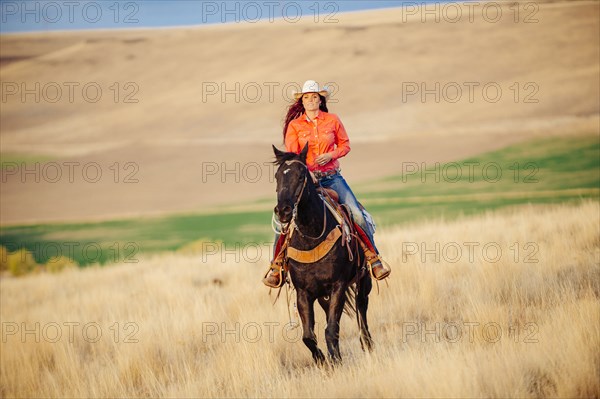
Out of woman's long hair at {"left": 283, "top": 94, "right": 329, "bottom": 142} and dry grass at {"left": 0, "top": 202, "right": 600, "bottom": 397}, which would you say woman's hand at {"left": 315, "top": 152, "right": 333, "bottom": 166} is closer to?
woman's long hair at {"left": 283, "top": 94, "right": 329, "bottom": 142}

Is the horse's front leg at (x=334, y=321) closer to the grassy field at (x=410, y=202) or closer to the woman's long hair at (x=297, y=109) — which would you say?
the woman's long hair at (x=297, y=109)

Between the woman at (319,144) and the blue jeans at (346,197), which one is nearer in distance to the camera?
the woman at (319,144)

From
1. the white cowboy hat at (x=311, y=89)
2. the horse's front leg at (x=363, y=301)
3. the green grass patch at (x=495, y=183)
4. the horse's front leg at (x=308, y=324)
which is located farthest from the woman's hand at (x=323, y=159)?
the green grass patch at (x=495, y=183)

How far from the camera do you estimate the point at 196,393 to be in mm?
6457

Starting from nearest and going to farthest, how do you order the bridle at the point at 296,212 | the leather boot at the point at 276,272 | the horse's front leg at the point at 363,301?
the bridle at the point at 296,212 < the leather boot at the point at 276,272 < the horse's front leg at the point at 363,301

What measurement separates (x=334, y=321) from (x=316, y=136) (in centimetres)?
221

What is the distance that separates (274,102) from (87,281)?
156 feet

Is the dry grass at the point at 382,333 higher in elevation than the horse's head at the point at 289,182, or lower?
lower

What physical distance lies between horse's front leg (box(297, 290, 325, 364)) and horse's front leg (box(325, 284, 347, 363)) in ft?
0.50

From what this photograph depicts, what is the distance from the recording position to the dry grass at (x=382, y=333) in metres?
5.31

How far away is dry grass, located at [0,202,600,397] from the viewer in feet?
17.4

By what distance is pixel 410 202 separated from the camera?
27.6 m

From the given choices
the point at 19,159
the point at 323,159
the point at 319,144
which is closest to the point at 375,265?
the point at 323,159

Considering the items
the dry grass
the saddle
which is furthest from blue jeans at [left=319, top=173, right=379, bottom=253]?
the dry grass
